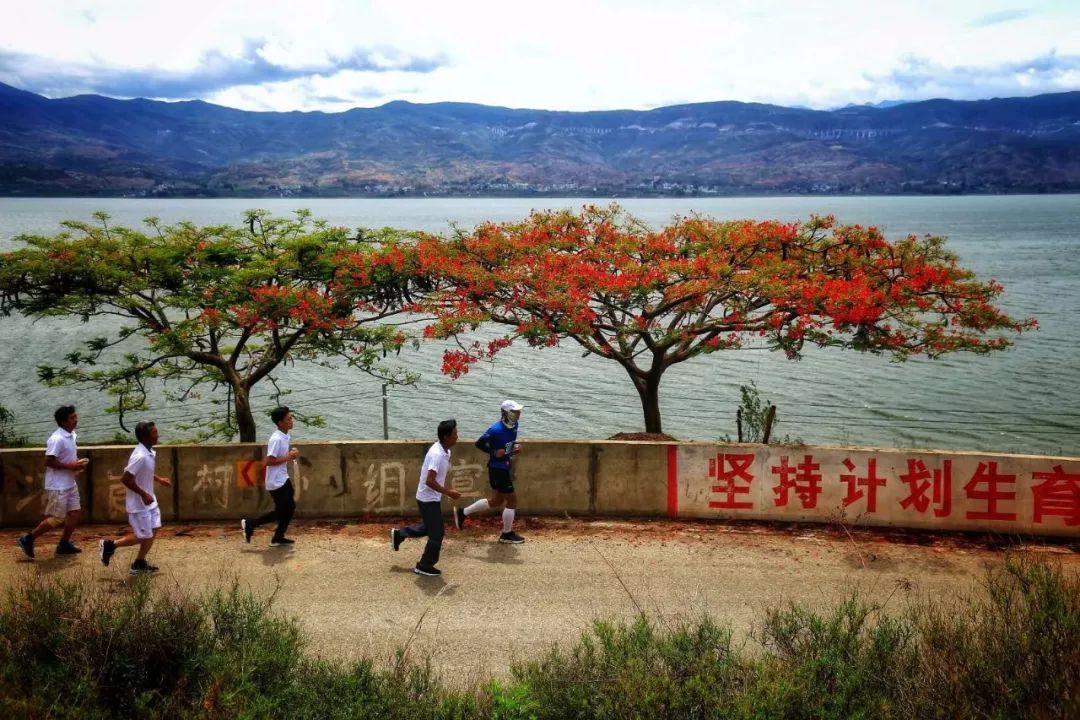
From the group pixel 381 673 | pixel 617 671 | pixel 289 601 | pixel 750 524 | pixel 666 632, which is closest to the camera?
pixel 617 671

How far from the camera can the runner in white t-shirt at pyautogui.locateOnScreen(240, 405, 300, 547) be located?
976cm

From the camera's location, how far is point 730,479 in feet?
36.5

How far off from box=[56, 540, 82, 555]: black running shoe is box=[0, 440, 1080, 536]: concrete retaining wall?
1.24 m

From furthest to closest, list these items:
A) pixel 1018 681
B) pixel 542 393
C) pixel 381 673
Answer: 1. pixel 542 393
2. pixel 381 673
3. pixel 1018 681

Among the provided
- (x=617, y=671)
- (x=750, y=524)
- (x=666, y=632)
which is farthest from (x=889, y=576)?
(x=617, y=671)

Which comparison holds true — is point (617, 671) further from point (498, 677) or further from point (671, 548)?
point (671, 548)

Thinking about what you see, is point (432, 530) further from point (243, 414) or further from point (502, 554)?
point (243, 414)

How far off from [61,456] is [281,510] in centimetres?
233

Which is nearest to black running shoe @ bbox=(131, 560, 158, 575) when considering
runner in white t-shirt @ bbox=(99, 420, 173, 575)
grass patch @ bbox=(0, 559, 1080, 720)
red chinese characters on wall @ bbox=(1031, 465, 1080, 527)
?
runner in white t-shirt @ bbox=(99, 420, 173, 575)

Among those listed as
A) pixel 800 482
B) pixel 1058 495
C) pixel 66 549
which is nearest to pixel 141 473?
pixel 66 549

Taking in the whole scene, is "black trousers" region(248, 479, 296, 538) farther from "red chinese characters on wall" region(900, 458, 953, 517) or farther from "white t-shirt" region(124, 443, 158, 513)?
"red chinese characters on wall" region(900, 458, 953, 517)

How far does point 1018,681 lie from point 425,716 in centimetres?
413

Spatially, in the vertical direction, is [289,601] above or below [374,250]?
below

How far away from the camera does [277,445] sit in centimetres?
977
